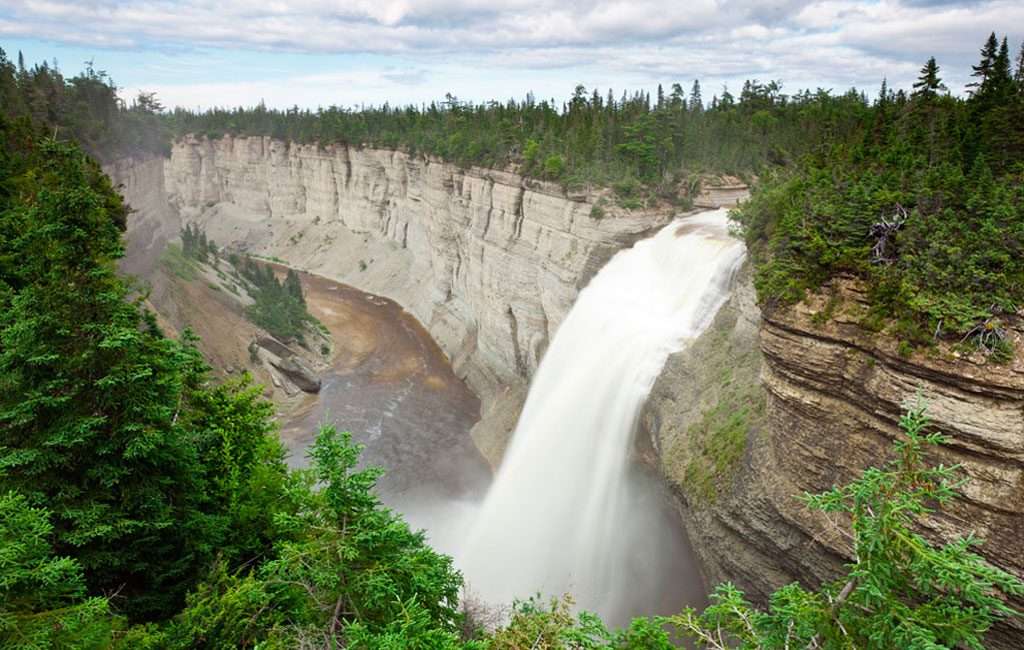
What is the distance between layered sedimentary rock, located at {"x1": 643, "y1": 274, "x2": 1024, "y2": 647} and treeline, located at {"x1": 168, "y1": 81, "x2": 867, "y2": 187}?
1881 centimetres

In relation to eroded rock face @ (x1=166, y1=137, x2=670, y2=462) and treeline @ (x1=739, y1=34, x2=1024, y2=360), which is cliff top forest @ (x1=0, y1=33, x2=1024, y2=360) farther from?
eroded rock face @ (x1=166, y1=137, x2=670, y2=462)

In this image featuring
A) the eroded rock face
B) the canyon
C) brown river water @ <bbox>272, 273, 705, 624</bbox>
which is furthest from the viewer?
the eroded rock face

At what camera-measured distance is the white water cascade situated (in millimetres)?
21672

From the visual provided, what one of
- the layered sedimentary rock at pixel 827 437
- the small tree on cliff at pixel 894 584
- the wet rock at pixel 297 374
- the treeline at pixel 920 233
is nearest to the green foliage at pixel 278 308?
the wet rock at pixel 297 374

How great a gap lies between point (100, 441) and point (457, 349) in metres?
38.3

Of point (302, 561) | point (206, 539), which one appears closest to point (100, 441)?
point (206, 539)

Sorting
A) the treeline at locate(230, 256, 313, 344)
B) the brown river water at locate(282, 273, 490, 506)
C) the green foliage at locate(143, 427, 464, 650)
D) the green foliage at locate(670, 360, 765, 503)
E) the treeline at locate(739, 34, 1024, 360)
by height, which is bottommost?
the brown river water at locate(282, 273, 490, 506)

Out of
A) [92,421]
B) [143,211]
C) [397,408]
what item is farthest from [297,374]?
[92,421]

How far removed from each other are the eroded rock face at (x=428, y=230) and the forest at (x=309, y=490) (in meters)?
18.6

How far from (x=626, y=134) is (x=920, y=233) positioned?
30.9 meters

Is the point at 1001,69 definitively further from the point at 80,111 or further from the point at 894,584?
the point at 80,111

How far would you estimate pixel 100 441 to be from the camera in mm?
10461

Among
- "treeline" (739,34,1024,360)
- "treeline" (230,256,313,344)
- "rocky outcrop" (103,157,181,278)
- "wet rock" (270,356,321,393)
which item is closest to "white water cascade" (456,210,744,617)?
"treeline" (739,34,1024,360)

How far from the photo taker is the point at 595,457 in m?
23.2
